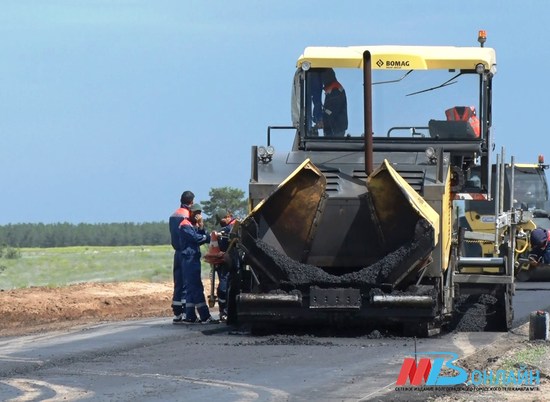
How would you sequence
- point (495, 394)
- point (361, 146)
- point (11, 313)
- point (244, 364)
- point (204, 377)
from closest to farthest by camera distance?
1. point (495, 394)
2. point (204, 377)
3. point (244, 364)
4. point (361, 146)
5. point (11, 313)

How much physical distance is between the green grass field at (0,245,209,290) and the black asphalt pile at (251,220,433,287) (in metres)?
18.1

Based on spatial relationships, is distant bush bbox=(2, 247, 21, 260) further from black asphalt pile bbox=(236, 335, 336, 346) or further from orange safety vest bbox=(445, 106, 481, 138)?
black asphalt pile bbox=(236, 335, 336, 346)

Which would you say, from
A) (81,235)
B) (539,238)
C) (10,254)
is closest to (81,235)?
(81,235)

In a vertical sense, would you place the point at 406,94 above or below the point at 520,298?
above

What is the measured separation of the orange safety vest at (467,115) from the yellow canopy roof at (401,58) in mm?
549

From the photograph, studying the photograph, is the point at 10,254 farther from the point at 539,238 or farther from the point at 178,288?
the point at 178,288

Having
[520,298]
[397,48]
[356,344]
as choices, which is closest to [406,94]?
[397,48]

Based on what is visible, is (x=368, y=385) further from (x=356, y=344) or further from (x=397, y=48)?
(x=397, y=48)

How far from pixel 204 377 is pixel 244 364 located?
1.08 metres

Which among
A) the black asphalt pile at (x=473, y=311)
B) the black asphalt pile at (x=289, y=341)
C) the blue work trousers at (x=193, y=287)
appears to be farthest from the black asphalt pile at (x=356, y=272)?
the blue work trousers at (x=193, y=287)

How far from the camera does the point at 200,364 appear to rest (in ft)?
41.4

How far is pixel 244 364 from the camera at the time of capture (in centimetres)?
1262

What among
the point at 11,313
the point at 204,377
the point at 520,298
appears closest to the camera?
the point at 204,377

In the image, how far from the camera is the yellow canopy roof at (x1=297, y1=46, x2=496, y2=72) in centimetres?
1730
